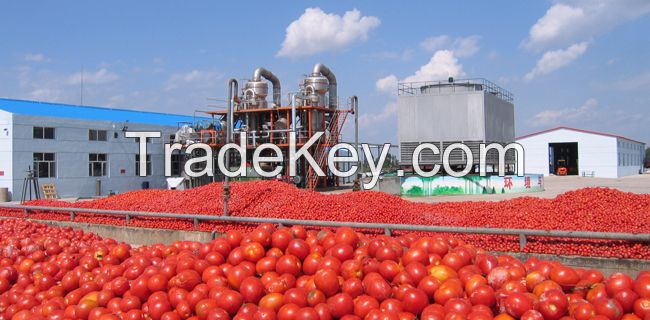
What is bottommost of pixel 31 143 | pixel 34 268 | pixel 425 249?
pixel 34 268

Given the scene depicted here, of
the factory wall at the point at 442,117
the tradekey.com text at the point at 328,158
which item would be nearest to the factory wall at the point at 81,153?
the tradekey.com text at the point at 328,158

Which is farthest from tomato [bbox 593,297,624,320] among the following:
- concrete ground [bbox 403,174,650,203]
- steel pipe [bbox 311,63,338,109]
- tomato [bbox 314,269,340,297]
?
steel pipe [bbox 311,63,338,109]

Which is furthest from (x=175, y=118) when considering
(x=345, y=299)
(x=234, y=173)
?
(x=345, y=299)

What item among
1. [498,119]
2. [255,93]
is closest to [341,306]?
[498,119]

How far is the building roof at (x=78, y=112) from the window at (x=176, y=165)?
2760mm

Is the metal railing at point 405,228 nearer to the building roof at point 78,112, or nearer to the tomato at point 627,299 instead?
the tomato at point 627,299

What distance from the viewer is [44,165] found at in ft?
102

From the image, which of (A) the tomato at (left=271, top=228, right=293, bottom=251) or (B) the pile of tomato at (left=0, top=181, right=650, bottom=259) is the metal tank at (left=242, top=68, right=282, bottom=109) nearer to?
(B) the pile of tomato at (left=0, top=181, right=650, bottom=259)

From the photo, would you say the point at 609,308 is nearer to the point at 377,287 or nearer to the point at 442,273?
the point at 442,273

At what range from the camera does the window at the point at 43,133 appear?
1215 inches

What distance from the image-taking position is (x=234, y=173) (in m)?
28.8

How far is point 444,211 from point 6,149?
27.4 metres

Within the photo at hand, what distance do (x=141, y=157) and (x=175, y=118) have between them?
426 inches

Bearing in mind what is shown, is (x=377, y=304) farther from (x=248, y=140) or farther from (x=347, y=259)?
(x=248, y=140)
